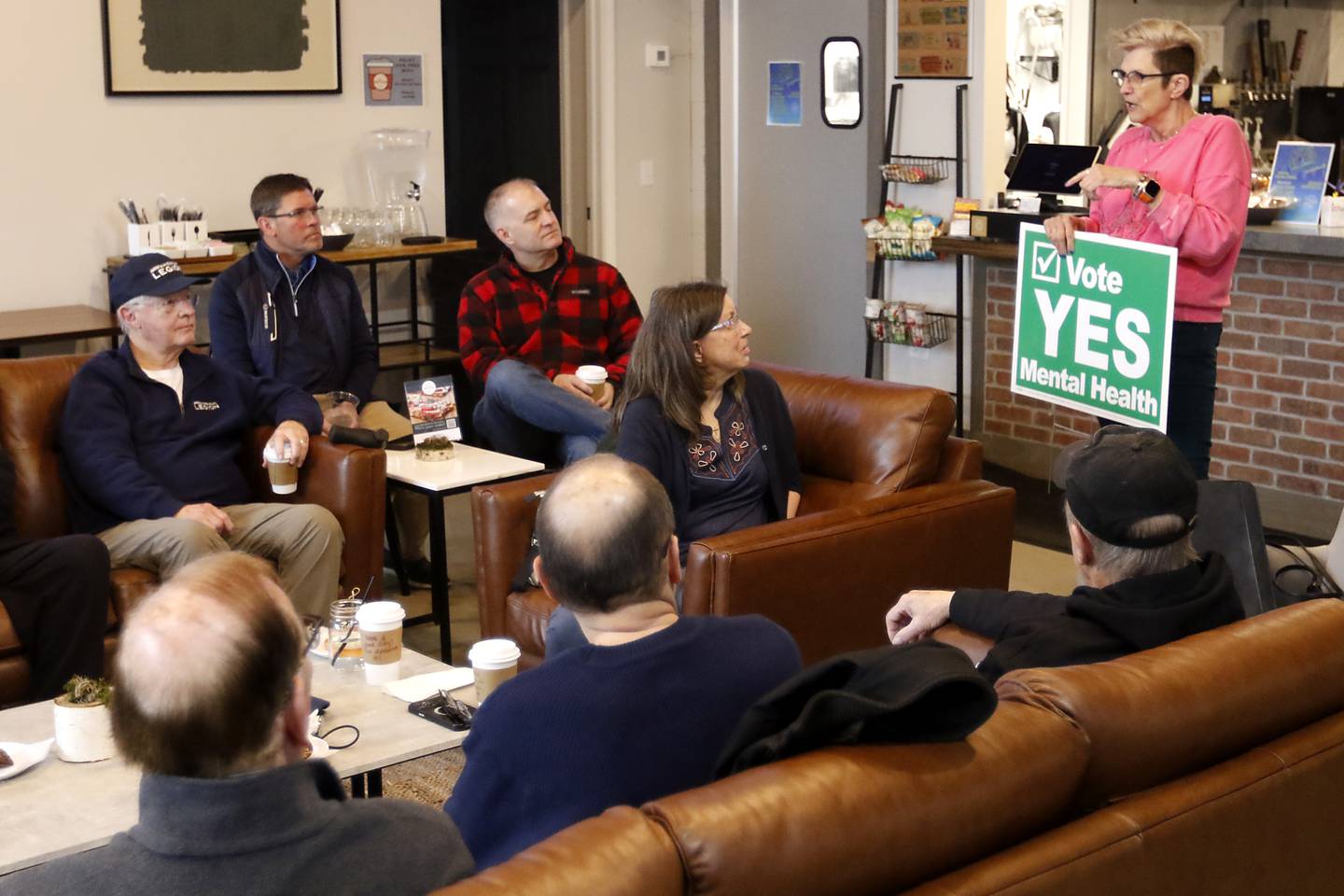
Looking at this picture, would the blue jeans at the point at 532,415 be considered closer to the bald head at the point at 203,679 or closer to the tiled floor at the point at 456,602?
the tiled floor at the point at 456,602

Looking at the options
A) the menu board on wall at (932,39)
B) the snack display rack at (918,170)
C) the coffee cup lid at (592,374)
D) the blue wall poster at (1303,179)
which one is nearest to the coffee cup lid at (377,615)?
the coffee cup lid at (592,374)

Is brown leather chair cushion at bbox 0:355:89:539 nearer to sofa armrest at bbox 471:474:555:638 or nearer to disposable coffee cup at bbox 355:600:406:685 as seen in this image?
sofa armrest at bbox 471:474:555:638

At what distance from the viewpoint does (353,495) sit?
13.5ft

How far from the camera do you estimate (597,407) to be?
458 cm

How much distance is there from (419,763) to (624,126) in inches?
175

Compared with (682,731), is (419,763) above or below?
below

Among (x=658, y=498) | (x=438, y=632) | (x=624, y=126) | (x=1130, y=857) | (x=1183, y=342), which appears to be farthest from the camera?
(x=624, y=126)

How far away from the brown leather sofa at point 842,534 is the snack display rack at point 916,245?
255cm

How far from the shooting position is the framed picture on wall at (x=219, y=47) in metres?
5.96

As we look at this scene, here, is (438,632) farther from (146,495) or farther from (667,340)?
(667,340)

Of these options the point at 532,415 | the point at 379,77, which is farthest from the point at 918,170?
the point at 532,415

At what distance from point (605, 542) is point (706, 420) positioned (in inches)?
66.9

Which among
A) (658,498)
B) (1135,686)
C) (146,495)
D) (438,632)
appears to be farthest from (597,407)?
(1135,686)

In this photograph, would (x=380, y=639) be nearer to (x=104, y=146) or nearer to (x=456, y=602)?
(x=456, y=602)
